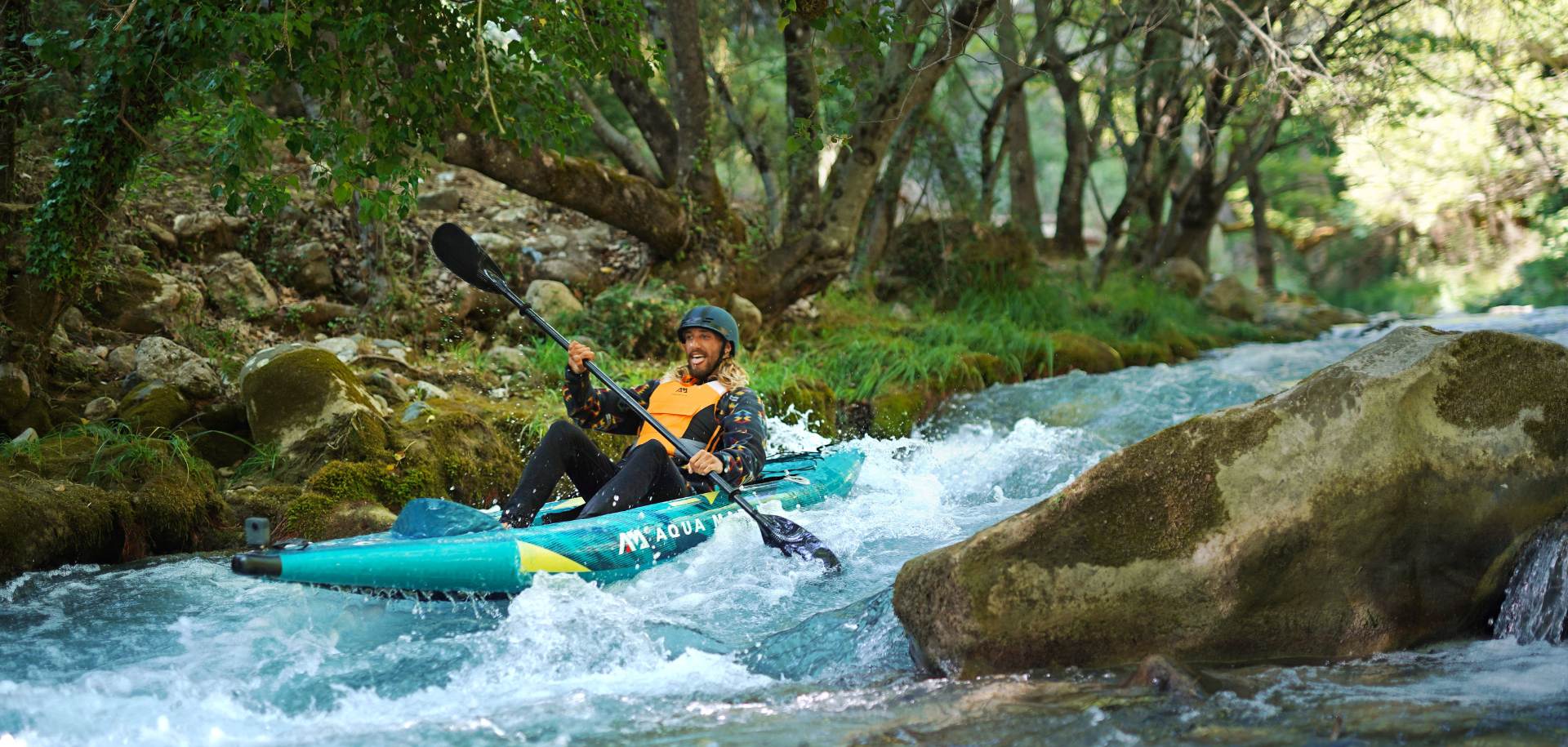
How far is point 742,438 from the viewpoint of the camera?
4.62m

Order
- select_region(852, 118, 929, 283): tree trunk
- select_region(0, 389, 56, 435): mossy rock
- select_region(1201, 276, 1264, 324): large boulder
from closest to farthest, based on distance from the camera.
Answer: select_region(0, 389, 56, 435): mossy rock → select_region(852, 118, 929, 283): tree trunk → select_region(1201, 276, 1264, 324): large boulder

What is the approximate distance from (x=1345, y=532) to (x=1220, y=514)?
0.34m

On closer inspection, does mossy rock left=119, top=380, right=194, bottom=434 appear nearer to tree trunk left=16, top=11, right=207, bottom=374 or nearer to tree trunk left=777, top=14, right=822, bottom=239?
tree trunk left=16, top=11, right=207, bottom=374

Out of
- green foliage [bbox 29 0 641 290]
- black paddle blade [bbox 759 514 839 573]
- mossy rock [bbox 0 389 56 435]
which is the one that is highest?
green foliage [bbox 29 0 641 290]

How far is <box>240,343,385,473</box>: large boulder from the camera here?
4988 mm

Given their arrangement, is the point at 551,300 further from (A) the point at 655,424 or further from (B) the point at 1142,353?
(B) the point at 1142,353

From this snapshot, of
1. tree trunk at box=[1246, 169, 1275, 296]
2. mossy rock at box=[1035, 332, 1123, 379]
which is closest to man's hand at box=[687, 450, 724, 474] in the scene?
mossy rock at box=[1035, 332, 1123, 379]

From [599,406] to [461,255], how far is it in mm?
964

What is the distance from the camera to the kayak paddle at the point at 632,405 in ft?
14.2

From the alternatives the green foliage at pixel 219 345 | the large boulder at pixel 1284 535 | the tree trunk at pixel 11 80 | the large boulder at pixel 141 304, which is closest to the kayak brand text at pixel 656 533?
the large boulder at pixel 1284 535

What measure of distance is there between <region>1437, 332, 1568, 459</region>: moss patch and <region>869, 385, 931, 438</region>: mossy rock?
165 inches

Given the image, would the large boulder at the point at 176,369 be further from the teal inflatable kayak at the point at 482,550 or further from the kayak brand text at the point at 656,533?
the kayak brand text at the point at 656,533

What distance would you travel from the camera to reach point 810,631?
11.4 ft

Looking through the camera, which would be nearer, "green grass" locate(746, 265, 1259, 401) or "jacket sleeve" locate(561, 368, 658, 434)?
"jacket sleeve" locate(561, 368, 658, 434)
